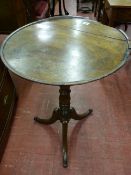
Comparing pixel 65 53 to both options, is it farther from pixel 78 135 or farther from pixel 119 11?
pixel 119 11

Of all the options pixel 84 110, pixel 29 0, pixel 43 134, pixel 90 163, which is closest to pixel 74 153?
pixel 90 163

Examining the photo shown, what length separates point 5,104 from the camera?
1635 mm

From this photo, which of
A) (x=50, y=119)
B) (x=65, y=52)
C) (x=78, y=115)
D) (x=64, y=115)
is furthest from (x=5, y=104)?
(x=65, y=52)

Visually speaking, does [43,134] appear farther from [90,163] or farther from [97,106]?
[97,106]

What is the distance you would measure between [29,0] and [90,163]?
1.88 m

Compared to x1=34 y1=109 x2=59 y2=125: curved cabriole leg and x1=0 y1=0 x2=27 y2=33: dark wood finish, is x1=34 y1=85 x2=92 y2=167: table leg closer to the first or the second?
x1=34 y1=109 x2=59 y2=125: curved cabriole leg

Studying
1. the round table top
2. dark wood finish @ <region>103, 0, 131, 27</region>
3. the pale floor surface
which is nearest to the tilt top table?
the round table top

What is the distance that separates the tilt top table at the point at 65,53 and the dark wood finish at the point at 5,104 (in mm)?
434

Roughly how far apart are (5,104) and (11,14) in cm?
104

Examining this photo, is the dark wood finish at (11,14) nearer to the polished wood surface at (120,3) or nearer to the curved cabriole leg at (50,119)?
the polished wood surface at (120,3)

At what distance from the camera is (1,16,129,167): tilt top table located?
3.31 ft

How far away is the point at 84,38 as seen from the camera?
1.29m

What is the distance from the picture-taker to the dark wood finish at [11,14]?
211cm

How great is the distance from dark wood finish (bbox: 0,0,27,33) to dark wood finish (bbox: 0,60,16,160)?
29.1 inches
